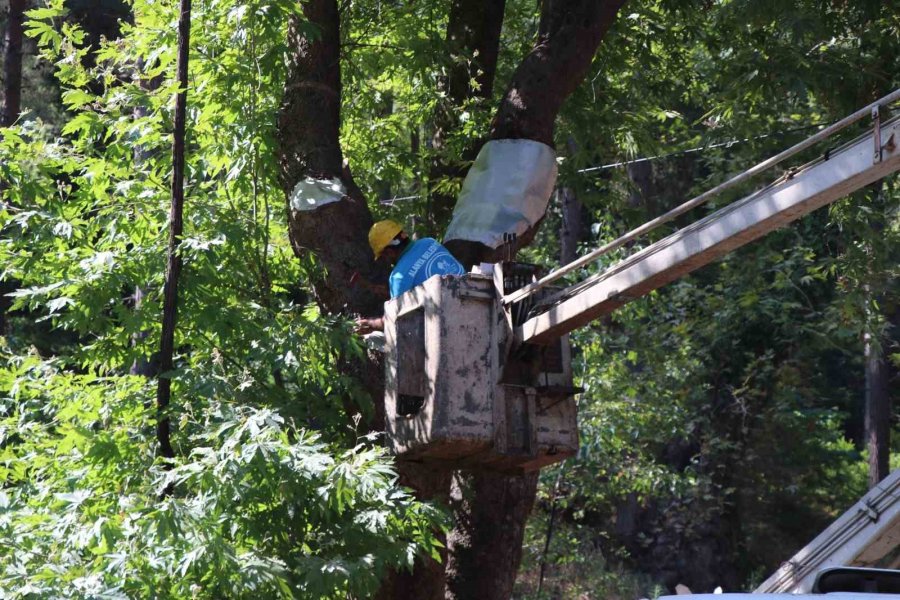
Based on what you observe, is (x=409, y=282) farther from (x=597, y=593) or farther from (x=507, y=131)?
(x=597, y=593)

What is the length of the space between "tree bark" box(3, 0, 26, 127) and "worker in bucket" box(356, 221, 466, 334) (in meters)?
9.71

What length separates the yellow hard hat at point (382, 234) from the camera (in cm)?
840

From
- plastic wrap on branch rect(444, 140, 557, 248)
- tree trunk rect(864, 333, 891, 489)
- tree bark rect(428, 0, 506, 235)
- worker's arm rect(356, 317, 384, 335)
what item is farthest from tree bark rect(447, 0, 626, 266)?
tree trunk rect(864, 333, 891, 489)

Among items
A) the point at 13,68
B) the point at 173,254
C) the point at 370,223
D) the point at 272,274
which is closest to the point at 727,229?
the point at 370,223

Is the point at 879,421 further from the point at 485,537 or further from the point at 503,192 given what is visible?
the point at 503,192

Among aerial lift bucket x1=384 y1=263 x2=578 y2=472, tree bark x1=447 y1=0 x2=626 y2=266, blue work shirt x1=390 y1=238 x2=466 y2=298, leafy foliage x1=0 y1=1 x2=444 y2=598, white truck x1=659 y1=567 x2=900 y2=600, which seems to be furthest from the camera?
tree bark x1=447 y1=0 x2=626 y2=266

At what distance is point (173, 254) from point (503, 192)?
8.17 feet

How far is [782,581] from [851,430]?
1070 inches

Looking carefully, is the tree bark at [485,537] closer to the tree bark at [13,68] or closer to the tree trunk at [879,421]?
the tree bark at [13,68]

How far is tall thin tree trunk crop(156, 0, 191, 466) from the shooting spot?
790 centimetres

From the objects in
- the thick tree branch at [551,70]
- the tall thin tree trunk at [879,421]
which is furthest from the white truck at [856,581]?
the tall thin tree trunk at [879,421]

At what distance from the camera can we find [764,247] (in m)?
18.4

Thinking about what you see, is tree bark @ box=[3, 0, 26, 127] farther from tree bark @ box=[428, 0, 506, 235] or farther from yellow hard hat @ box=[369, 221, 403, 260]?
yellow hard hat @ box=[369, 221, 403, 260]

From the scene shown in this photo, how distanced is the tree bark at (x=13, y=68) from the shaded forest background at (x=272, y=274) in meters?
4.88
